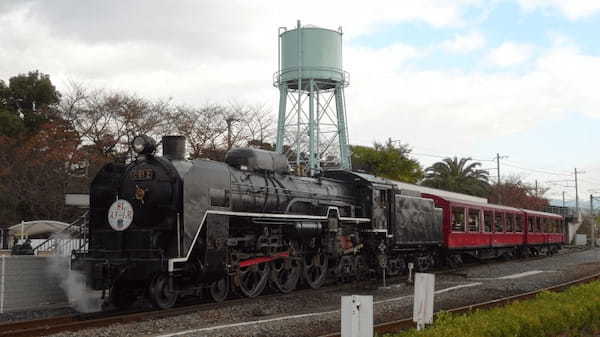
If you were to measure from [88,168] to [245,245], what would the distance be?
85.1 ft

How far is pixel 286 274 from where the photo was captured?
16.2 m

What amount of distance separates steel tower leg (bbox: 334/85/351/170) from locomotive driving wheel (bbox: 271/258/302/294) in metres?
24.4

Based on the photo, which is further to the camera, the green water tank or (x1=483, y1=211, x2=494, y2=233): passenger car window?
the green water tank

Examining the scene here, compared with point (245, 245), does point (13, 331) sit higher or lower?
lower

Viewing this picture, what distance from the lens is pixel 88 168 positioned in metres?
37.7

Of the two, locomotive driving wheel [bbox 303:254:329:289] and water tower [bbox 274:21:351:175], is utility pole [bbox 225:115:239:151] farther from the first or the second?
locomotive driving wheel [bbox 303:254:329:289]

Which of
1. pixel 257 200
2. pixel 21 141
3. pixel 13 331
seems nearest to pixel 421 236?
pixel 257 200

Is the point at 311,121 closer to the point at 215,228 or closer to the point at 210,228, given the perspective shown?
the point at 215,228

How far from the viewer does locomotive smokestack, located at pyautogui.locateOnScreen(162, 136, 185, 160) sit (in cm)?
1350

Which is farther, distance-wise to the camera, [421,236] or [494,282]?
[421,236]

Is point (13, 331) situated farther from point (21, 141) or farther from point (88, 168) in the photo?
point (21, 141)

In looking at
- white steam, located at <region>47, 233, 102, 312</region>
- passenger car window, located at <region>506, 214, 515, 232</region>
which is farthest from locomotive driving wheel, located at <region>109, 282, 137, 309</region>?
passenger car window, located at <region>506, 214, 515, 232</region>

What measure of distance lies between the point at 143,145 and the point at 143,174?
69 centimetres

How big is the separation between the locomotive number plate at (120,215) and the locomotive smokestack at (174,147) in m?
1.36
